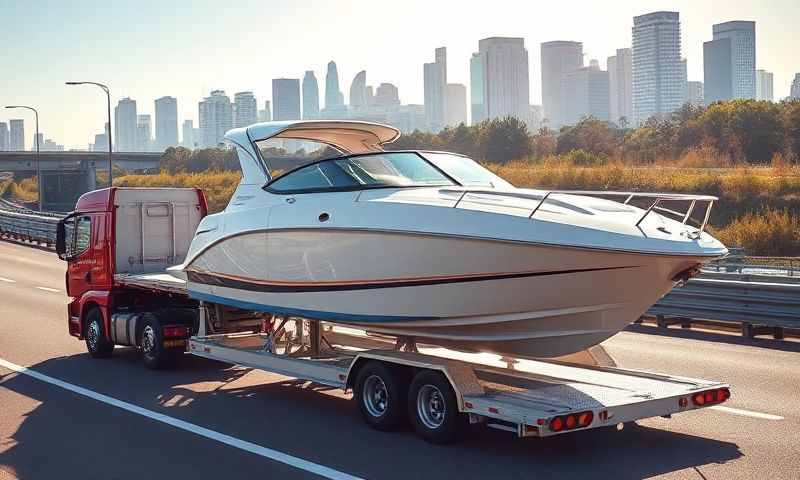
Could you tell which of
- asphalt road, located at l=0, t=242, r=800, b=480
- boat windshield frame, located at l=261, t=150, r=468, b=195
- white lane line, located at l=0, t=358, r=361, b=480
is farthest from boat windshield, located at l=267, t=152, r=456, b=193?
white lane line, located at l=0, t=358, r=361, b=480

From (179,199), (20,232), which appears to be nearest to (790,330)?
(179,199)

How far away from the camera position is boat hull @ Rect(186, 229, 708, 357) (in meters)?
8.56

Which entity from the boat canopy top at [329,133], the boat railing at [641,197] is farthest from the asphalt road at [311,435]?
the boat canopy top at [329,133]

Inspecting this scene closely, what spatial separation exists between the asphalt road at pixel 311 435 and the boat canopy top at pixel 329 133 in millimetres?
3092

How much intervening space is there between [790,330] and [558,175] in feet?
74.8

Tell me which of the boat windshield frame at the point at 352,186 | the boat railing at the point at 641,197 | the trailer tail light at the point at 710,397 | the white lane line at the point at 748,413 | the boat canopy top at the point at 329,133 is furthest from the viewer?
the boat canopy top at the point at 329,133

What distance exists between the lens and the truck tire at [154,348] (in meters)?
13.2

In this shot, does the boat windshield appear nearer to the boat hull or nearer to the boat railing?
the boat hull

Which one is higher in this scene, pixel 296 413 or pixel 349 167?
pixel 349 167

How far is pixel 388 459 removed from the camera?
27.4 ft

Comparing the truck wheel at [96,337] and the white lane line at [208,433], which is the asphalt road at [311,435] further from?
the truck wheel at [96,337]

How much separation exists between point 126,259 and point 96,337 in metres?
1.24

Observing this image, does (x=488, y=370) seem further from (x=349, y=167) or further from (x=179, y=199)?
(x=179, y=199)

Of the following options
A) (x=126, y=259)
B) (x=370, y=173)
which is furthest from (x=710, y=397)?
(x=126, y=259)
